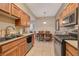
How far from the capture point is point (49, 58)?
3.70 ft

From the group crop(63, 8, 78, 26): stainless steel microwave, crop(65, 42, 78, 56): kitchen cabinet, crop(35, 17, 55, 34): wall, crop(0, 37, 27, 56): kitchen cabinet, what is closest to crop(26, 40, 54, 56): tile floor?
crop(0, 37, 27, 56): kitchen cabinet

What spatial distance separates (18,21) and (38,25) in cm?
716

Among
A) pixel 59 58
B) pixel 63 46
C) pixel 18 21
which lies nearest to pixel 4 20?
pixel 18 21

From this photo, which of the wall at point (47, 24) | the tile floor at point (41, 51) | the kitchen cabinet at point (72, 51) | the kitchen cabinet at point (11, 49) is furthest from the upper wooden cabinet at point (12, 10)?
the wall at point (47, 24)

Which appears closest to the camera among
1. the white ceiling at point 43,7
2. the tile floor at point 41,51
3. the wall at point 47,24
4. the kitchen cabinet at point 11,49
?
the kitchen cabinet at point 11,49

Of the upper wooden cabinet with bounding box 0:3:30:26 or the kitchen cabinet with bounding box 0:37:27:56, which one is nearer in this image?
the kitchen cabinet with bounding box 0:37:27:56

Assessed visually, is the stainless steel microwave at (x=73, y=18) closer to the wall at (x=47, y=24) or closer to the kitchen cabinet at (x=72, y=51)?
the kitchen cabinet at (x=72, y=51)

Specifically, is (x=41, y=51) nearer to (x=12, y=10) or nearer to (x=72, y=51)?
(x=12, y=10)

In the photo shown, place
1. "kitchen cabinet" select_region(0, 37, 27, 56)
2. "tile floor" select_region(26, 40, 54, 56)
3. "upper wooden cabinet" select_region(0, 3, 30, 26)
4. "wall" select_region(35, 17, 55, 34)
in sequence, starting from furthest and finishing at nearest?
"wall" select_region(35, 17, 55, 34), "tile floor" select_region(26, 40, 54, 56), "upper wooden cabinet" select_region(0, 3, 30, 26), "kitchen cabinet" select_region(0, 37, 27, 56)

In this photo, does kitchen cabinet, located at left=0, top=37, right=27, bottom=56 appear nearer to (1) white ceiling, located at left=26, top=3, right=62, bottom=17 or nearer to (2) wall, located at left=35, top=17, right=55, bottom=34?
(1) white ceiling, located at left=26, top=3, right=62, bottom=17

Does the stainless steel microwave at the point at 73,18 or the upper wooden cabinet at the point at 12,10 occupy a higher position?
the upper wooden cabinet at the point at 12,10

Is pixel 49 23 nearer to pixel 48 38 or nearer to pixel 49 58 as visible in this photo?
pixel 48 38

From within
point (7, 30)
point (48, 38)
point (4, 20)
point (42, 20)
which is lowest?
point (48, 38)

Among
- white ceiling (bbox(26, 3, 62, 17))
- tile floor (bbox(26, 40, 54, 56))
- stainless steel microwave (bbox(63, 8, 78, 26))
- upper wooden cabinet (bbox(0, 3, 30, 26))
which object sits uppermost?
white ceiling (bbox(26, 3, 62, 17))
